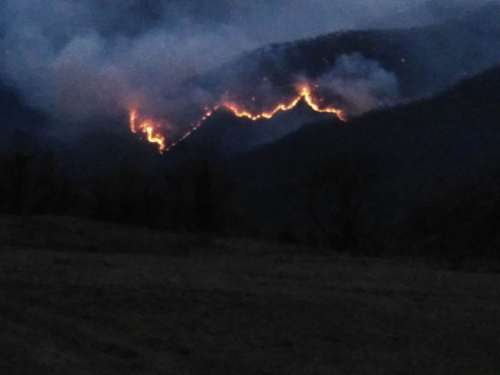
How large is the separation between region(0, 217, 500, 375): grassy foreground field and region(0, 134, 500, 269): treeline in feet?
42.1

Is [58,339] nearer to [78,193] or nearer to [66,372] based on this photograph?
[66,372]

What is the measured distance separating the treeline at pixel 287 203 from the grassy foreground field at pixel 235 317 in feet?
42.1

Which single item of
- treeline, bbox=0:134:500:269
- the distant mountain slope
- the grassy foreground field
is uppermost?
the distant mountain slope

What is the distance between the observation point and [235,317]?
10.7 metres

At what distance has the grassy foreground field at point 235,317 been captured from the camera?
8.45 metres

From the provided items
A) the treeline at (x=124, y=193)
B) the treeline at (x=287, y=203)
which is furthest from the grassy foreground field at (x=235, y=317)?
the treeline at (x=124, y=193)

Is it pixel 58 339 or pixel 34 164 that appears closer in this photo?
pixel 58 339

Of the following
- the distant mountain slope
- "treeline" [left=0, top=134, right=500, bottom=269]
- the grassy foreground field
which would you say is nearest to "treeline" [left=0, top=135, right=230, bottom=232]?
"treeline" [left=0, top=134, right=500, bottom=269]

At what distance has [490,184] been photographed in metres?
37.1

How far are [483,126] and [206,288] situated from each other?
4347 centimetres

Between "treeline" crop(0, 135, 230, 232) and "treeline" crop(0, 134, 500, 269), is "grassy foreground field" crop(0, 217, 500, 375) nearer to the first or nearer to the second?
"treeline" crop(0, 134, 500, 269)

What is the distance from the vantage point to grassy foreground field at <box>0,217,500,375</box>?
8445mm

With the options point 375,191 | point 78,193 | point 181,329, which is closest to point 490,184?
point 375,191

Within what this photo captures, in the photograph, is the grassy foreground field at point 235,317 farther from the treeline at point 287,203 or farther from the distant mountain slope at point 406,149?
the distant mountain slope at point 406,149
